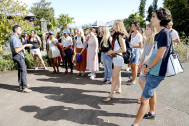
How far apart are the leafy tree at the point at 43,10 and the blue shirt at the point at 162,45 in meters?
62.4

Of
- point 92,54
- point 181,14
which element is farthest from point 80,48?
point 181,14

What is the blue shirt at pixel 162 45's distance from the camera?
205cm

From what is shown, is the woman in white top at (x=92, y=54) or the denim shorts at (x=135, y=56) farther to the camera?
the woman in white top at (x=92, y=54)

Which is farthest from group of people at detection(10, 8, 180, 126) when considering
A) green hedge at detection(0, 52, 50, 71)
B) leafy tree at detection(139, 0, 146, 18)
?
leafy tree at detection(139, 0, 146, 18)

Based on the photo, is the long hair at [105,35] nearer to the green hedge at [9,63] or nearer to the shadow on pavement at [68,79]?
the shadow on pavement at [68,79]

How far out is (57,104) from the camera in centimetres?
368

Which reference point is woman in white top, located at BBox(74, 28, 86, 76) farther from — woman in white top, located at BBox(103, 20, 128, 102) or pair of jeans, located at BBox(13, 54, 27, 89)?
woman in white top, located at BBox(103, 20, 128, 102)

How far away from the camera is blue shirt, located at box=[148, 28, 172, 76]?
2047 mm

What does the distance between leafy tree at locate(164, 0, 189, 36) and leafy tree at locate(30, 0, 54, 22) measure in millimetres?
50852

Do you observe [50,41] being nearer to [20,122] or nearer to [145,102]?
[20,122]

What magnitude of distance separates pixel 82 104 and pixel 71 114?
1.73 ft

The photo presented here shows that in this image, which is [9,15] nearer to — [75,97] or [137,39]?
[75,97]

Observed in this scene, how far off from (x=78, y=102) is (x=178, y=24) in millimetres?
21035

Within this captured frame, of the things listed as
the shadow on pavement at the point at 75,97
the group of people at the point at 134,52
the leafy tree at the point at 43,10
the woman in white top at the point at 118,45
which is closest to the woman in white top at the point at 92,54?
the group of people at the point at 134,52
